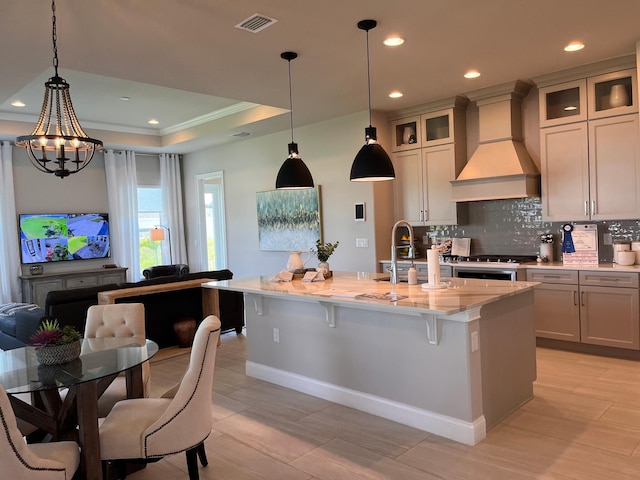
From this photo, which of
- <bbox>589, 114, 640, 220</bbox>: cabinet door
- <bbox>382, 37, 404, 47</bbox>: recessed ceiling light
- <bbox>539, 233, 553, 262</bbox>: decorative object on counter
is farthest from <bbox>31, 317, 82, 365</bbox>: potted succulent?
<bbox>589, 114, 640, 220</bbox>: cabinet door

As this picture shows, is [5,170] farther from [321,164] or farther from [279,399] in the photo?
[279,399]

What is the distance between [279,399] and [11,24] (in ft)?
10.8

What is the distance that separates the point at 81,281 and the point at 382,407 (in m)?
6.12

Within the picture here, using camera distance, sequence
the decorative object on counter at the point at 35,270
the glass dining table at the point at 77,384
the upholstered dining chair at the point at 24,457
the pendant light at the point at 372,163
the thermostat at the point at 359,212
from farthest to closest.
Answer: the decorative object on counter at the point at 35,270
the thermostat at the point at 359,212
the pendant light at the point at 372,163
the glass dining table at the point at 77,384
the upholstered dining chair at the point at 24,457

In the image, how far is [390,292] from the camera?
346cm

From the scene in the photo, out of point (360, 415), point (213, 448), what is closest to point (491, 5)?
point (360, 415)

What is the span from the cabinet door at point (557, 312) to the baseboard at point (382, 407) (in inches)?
81.2

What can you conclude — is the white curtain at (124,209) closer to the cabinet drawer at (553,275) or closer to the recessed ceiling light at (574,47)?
the cabinet drawer at (553,275)

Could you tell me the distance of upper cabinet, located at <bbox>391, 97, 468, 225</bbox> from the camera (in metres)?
5.82

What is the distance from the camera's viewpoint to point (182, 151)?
8.97 meters

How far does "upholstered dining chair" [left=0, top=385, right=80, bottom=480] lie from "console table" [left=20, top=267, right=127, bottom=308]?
237 inches

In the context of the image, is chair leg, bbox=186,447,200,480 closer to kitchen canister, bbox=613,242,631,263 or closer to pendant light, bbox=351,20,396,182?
pendant light, bbox=351,20,396,182

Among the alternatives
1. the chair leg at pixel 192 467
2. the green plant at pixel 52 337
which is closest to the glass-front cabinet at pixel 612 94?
the chair leg at pixel 192 467

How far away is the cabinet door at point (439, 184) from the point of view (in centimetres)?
584
